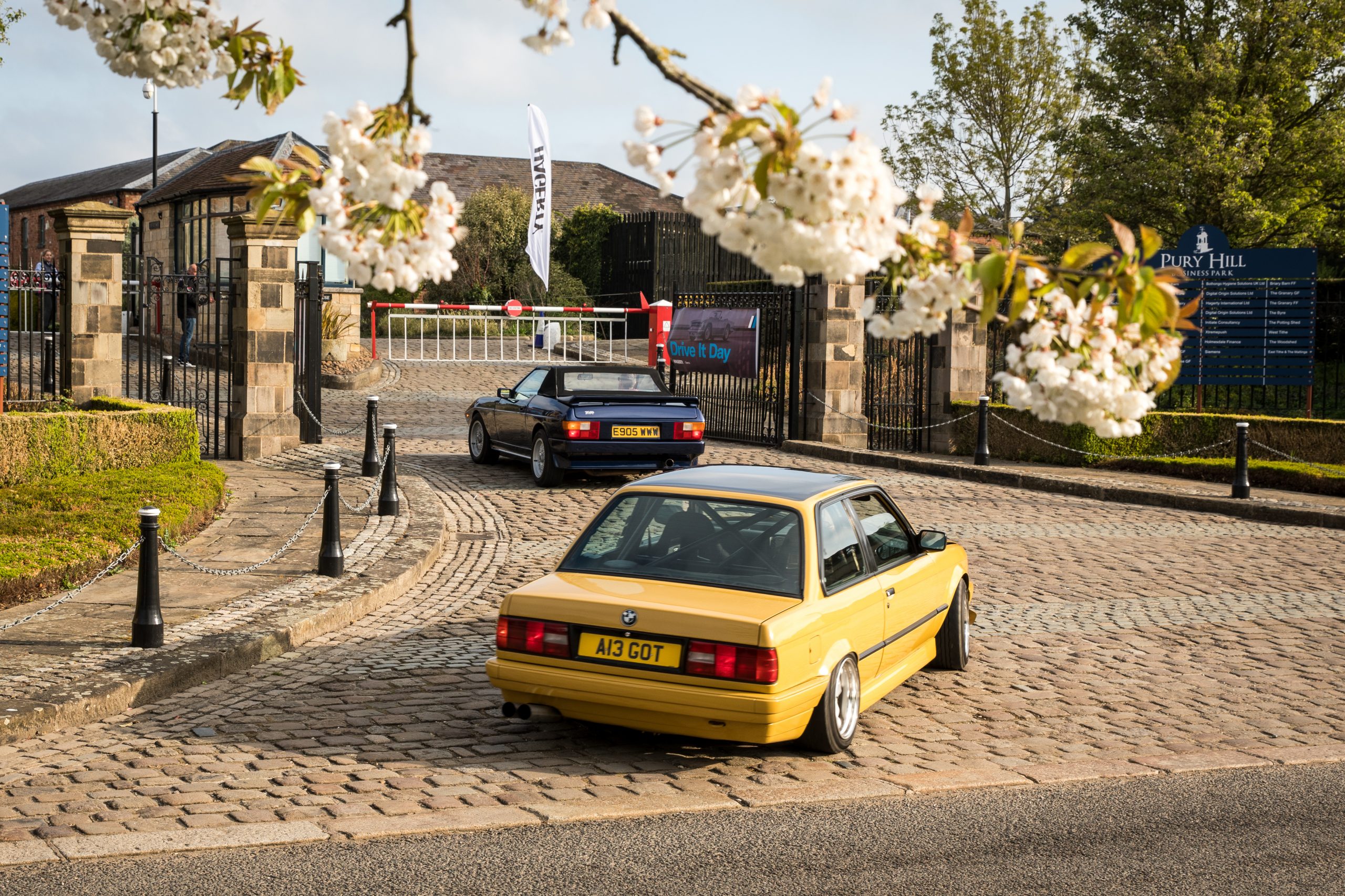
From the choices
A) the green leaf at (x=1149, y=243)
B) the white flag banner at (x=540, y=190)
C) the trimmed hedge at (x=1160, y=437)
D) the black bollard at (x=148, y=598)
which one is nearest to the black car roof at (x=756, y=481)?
the black bollard at (x=148, y=598)

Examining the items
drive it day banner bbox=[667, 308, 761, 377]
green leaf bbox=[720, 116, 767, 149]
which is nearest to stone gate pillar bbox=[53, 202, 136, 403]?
drive it day banner bbox=[667, 308, 761, 377]

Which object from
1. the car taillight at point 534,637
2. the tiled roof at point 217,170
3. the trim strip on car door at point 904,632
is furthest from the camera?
the tiled roof at point 217,170

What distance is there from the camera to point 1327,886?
4.62m

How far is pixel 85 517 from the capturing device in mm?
10031

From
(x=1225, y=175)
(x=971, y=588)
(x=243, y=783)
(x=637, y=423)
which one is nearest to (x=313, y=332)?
(x=637, y=423)

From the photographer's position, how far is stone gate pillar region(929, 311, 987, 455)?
20.3m

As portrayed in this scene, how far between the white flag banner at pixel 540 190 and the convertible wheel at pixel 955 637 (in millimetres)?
22929

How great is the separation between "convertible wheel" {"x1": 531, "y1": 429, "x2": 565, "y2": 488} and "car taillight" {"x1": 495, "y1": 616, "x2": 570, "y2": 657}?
8.76 m

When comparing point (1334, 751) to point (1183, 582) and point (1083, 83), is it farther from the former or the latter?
point (1083, 83)

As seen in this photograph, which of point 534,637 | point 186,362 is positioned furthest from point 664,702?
point 186,362

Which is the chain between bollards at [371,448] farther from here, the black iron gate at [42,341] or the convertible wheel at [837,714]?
the convertible wheel at [837,714]

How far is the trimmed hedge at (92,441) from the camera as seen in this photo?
12094 mm

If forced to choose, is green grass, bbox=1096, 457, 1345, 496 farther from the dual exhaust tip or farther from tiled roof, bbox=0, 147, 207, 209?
tiled roof, bbox=0, 147, 207, 209

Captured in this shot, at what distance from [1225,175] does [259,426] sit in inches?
771
